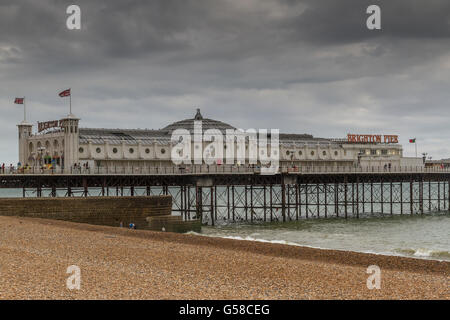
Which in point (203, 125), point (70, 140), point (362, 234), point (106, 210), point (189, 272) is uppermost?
point (203, 125)

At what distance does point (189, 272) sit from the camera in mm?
20609

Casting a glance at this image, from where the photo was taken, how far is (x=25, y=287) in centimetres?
1650

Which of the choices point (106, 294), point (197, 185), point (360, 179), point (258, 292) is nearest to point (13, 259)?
point (106, 294)

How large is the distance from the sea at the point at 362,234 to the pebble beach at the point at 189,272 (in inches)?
459

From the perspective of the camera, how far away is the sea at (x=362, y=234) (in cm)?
4072

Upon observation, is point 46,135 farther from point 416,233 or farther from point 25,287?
point 25,287

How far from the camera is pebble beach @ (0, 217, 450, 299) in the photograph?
1695cm

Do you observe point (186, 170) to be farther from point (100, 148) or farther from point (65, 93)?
point (65, 93)

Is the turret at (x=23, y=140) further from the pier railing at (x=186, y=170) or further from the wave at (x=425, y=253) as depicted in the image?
the wave at (x=425, y=253)

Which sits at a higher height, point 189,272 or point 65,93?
point 65,93

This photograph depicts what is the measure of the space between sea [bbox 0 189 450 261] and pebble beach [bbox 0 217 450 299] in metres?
11.7

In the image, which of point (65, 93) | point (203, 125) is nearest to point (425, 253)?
point (65, 93)

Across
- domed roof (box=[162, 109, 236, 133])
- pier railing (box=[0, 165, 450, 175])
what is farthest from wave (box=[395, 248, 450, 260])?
domed roof (box=[162, 109, 236, 133])

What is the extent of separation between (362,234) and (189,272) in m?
32.6
